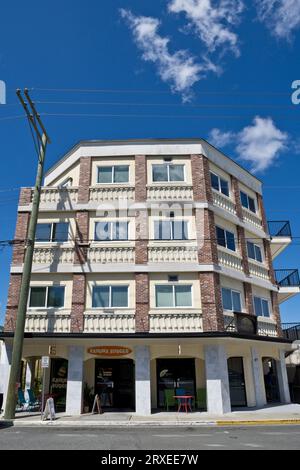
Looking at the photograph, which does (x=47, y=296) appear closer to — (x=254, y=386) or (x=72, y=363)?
(x=72, y=363)

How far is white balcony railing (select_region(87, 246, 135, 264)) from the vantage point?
20266 mm

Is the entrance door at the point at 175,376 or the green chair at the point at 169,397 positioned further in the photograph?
the entrance door at the point at 175,376

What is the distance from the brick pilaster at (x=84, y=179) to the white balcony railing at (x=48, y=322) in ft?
21.4

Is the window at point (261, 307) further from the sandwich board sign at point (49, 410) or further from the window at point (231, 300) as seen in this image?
the sandwich board sign at point (49, 410)

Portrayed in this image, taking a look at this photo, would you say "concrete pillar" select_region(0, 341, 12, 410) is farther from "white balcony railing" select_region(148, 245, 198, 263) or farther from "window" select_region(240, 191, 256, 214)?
"window" select_region(240, 191, 256, 214)

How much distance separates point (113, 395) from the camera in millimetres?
19844

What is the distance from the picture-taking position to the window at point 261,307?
22.8 m

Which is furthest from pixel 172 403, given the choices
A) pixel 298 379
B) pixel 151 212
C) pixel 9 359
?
pixel 298 379

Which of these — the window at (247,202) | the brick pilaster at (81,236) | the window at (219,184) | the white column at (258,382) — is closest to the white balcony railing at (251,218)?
the window at (247,202)

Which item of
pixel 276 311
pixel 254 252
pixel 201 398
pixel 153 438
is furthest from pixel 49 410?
pixel 254 252

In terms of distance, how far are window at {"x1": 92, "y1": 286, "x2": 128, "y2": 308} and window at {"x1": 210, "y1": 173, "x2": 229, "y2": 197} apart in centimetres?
855

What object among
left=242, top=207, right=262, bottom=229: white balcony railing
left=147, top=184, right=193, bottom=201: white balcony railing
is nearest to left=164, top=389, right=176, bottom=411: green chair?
left=147, top=184, right=193, bottom=201: white balcony railing
